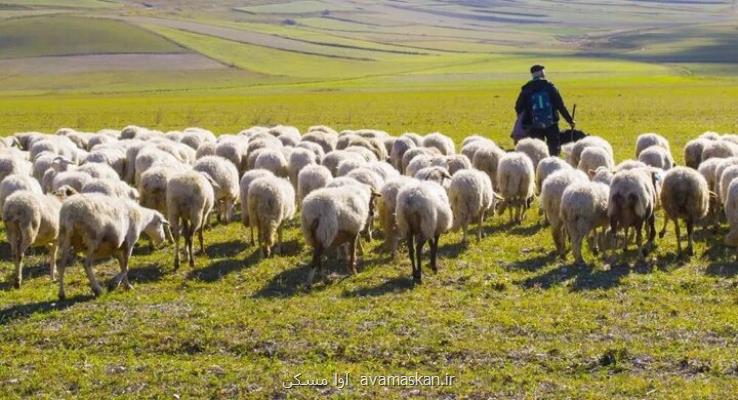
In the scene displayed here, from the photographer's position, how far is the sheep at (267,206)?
1561 cm

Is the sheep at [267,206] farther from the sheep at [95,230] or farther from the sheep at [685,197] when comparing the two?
the sheep at [685,197]

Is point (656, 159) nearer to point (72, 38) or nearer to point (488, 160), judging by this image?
point (488, 160)

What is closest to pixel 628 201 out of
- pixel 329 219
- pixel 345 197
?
pixel 345 197

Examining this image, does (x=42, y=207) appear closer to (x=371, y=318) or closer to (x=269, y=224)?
(x=269, y=224)

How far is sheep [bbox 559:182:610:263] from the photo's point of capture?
1455cm

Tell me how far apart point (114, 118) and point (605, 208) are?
52.0 metres

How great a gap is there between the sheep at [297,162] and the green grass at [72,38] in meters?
130

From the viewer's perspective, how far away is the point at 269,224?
620 inches

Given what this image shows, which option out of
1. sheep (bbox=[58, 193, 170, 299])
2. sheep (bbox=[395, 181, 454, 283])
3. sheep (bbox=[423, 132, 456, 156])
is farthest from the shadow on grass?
sheep (bbox=[423, 132, 456, 156])

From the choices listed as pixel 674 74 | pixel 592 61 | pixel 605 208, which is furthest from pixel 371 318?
pixel 592 61

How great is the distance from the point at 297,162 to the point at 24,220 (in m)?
7.85

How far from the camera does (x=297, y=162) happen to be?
2047cm

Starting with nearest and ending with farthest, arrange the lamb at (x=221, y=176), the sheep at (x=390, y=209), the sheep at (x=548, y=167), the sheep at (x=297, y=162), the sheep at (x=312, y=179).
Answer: the sheep at (x=390, y=209)
the sheep at (x=312, y=179)
the lamb at (x=221, y=176)
the sheep at (x=548, y=167)
the sheep at (x=297, y=162)

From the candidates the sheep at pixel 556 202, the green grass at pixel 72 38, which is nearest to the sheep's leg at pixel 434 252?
the sheep at pixel 556 202
